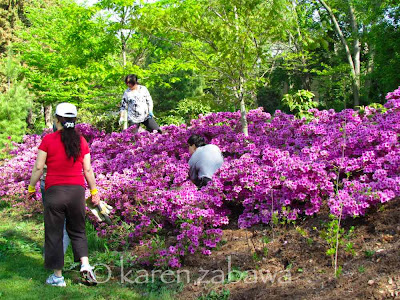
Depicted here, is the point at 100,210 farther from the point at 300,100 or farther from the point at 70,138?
the point at 300,100

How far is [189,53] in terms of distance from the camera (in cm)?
719

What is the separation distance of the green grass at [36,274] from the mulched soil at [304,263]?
594 mm

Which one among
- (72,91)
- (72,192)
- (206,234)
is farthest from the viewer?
(72,91)

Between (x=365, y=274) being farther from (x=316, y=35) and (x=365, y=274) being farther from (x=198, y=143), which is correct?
(x=316, y=35)

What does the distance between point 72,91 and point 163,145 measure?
896 centimetres

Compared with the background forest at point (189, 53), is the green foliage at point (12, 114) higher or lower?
lower

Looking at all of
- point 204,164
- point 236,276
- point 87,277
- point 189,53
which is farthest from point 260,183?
point 189,53

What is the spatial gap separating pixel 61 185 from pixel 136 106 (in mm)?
4798

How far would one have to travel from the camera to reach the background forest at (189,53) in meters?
6.36

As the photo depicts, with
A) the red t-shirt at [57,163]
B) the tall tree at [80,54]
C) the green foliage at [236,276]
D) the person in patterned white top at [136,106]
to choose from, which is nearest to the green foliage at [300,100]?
the person in patterned white top at [136,106]

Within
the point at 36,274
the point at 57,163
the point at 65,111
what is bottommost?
the point at 36,274

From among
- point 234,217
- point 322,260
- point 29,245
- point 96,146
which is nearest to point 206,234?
point 234,217

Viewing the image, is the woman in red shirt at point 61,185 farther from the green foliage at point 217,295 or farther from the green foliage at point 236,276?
the green foliage at point 236,276

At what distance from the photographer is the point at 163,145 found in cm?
728
